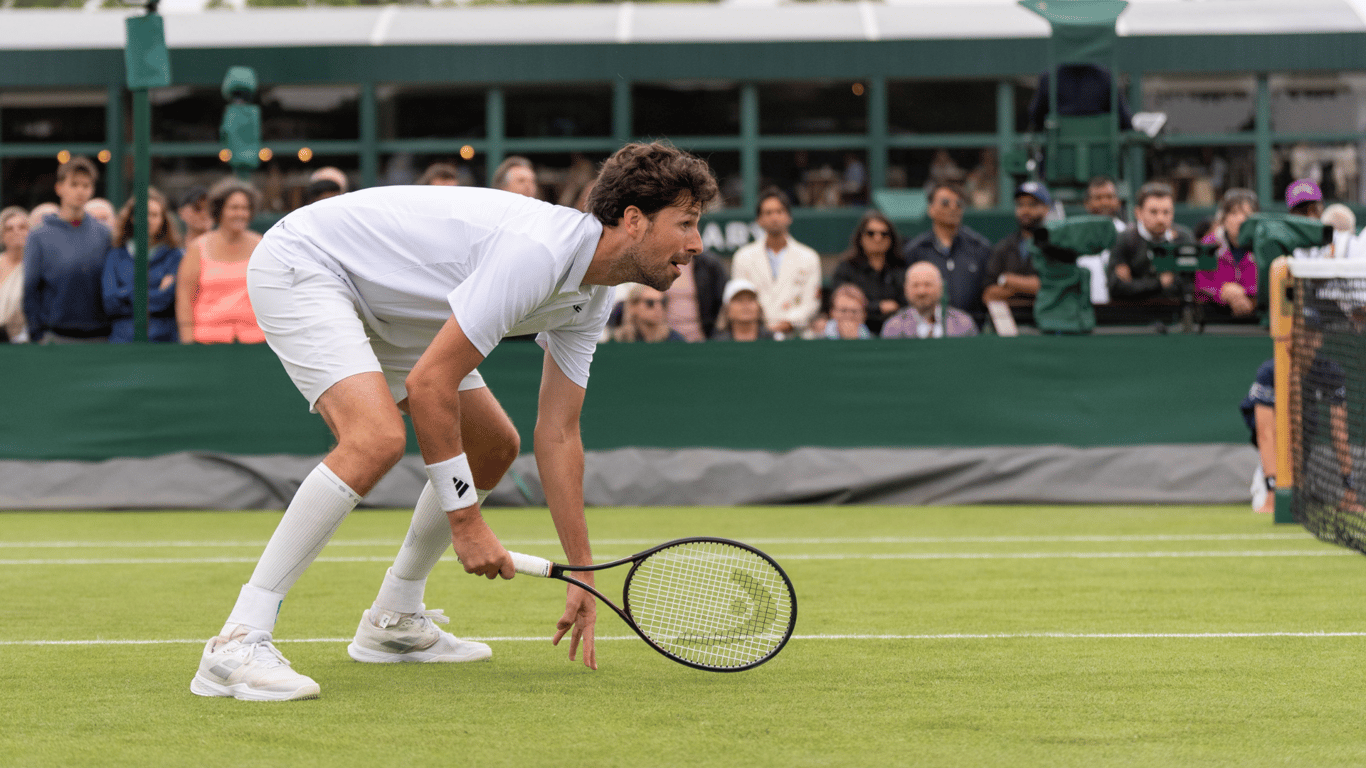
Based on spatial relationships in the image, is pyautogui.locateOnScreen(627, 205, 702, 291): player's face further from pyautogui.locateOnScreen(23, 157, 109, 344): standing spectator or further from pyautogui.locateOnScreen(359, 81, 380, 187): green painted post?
pyautogui.locateOnScreen(359, 81, 380, 187): green painted post

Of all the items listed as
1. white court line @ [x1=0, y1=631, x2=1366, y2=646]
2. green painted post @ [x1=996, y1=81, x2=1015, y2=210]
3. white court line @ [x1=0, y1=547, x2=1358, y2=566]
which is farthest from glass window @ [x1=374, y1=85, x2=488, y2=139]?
white court line @ [x1=0, y1=631, x2=1366, y2=646]

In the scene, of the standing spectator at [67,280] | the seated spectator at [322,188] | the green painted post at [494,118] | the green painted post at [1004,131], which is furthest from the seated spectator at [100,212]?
the green painted post at [1004,131]

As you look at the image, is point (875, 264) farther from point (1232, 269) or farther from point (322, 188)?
point (322, 188)

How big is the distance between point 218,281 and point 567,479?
5.90 m

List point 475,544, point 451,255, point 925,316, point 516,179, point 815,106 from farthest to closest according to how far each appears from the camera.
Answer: point 815,106
point 925,316
point 516,179
point 451,255
point 475,544

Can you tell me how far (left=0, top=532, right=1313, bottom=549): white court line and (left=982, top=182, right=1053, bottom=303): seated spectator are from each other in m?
2.71

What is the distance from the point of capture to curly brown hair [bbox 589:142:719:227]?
13.0 ft

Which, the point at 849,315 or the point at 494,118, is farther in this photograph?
the point at 494,118

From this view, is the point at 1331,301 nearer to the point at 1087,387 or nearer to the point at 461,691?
the point at 1087,387

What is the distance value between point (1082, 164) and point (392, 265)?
867cm

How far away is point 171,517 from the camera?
9289 mm

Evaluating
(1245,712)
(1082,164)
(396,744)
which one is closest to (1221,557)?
(1245,712)

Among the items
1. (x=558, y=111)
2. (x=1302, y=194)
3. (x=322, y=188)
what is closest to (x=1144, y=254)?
(x=1302, y=194)

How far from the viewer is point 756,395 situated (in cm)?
962
